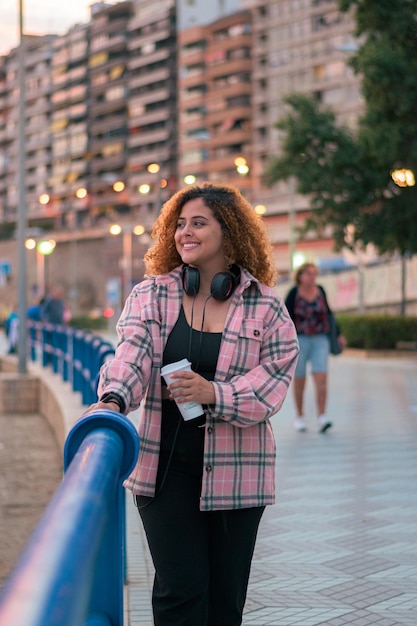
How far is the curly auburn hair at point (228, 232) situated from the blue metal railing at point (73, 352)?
16.3 ft

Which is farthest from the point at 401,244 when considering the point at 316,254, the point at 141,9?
the point at 141,9

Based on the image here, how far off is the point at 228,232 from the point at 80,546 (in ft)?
7.18

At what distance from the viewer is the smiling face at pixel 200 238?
3699mm

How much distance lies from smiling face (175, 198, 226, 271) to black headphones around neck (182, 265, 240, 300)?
0.15 feet

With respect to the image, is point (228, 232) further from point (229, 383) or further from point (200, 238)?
point (229, 383)

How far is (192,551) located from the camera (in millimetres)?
3451

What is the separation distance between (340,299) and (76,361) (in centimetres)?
3254

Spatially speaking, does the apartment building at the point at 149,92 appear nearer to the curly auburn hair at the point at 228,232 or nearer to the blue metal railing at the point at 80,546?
the curly auburn hair at the point at 228,232

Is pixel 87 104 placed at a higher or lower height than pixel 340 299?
higher

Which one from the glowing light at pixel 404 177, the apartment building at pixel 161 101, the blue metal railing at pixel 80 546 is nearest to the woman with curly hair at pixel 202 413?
the blue metal railing at pixel 80 546

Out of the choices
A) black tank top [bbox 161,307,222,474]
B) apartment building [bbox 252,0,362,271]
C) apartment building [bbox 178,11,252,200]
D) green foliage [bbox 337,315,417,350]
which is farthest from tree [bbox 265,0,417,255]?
apartment building [bbox 178,11,252,200]

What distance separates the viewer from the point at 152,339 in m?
3.55

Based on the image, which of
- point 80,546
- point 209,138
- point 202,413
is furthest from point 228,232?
point 209,138

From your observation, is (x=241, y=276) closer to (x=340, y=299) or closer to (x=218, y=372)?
(x=218, y=372)
